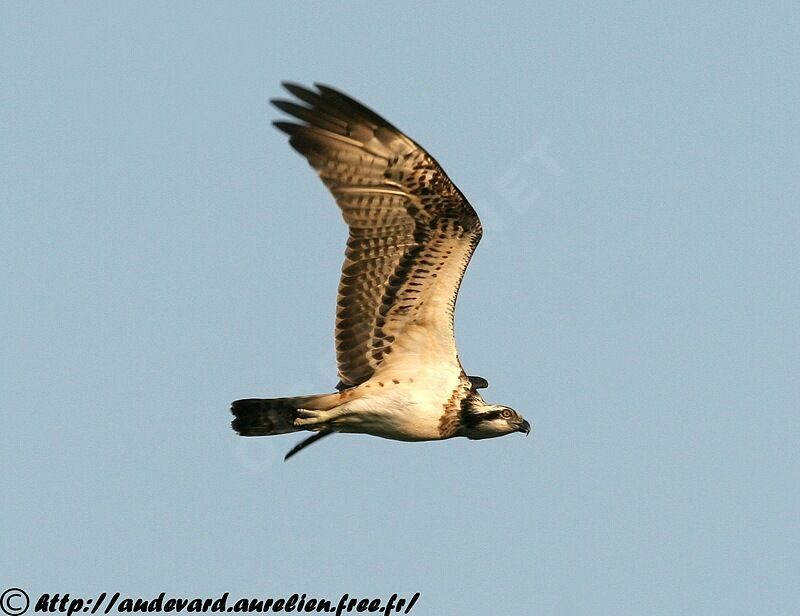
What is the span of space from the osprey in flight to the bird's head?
1 centimetres

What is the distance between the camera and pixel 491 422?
11953mm

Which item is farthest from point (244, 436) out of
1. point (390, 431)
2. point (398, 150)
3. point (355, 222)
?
point (398, 150)

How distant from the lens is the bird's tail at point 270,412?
38.8 ft

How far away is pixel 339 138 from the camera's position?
11398 mm

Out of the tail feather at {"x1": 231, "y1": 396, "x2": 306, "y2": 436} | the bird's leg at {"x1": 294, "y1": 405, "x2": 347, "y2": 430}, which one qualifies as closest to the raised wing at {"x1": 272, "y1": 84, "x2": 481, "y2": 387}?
the bird's leg at {"x1": 294, "y1": 405, "x2": 347, "y2": 430}

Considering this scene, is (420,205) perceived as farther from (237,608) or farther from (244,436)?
(237,608)

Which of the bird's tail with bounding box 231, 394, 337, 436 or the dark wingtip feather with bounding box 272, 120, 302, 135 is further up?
the dark wingtip feather with bounding box 272, 120, 302, 135

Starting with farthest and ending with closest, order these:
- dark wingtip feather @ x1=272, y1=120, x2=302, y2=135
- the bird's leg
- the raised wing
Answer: the bird's leg
the raised wing
dark wingtip feather @ x1=272, y1=120, x2=302, y2=135

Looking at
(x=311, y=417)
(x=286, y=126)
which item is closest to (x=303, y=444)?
(x=311, y=417)

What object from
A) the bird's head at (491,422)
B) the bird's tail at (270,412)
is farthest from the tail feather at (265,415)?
the bird's head at (491,422)

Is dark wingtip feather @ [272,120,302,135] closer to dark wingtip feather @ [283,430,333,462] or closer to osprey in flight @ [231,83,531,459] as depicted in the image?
osprey in flight @ [231,83,531,459]

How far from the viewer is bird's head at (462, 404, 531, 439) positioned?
11898mm

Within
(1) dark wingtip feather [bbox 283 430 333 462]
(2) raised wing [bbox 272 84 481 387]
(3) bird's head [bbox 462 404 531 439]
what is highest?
(2) raised wing [bbox 272 84 481 387]

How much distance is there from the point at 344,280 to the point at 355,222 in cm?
58
